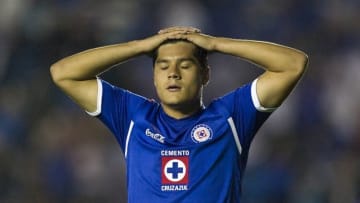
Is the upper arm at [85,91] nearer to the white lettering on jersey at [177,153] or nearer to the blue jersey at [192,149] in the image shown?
the blue jersey at [192,149]

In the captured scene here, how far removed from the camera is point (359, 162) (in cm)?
710

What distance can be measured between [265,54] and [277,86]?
0.51 ft

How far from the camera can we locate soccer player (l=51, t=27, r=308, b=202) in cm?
414

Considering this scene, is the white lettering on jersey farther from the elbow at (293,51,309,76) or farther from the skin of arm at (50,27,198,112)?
the elbow at (293,51,309,76)

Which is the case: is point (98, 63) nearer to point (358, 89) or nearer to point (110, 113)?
point (110, 113)

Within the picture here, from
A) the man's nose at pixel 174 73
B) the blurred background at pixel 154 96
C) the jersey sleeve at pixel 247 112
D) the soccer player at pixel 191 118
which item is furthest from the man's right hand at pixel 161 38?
the blurred background at pixel 154 96

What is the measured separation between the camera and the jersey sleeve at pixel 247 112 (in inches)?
166

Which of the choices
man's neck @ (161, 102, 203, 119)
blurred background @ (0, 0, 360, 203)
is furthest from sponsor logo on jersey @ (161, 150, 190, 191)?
blurred background @ (0, 0, 360, 203)

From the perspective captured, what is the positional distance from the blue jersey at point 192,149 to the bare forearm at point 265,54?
4.7 inches

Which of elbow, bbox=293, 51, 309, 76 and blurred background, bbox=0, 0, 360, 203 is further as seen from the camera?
blurred background, bbox=0, 0, 360, 203

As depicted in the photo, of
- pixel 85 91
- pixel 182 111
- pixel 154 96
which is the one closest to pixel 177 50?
pixel 182 111

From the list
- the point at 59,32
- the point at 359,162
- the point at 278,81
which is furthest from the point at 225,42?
the point at 59,32

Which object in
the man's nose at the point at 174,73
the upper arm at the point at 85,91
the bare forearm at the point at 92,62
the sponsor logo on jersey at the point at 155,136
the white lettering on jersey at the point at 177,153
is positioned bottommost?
the white lettering on jersey at the point at 177,153

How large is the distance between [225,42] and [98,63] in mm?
601
